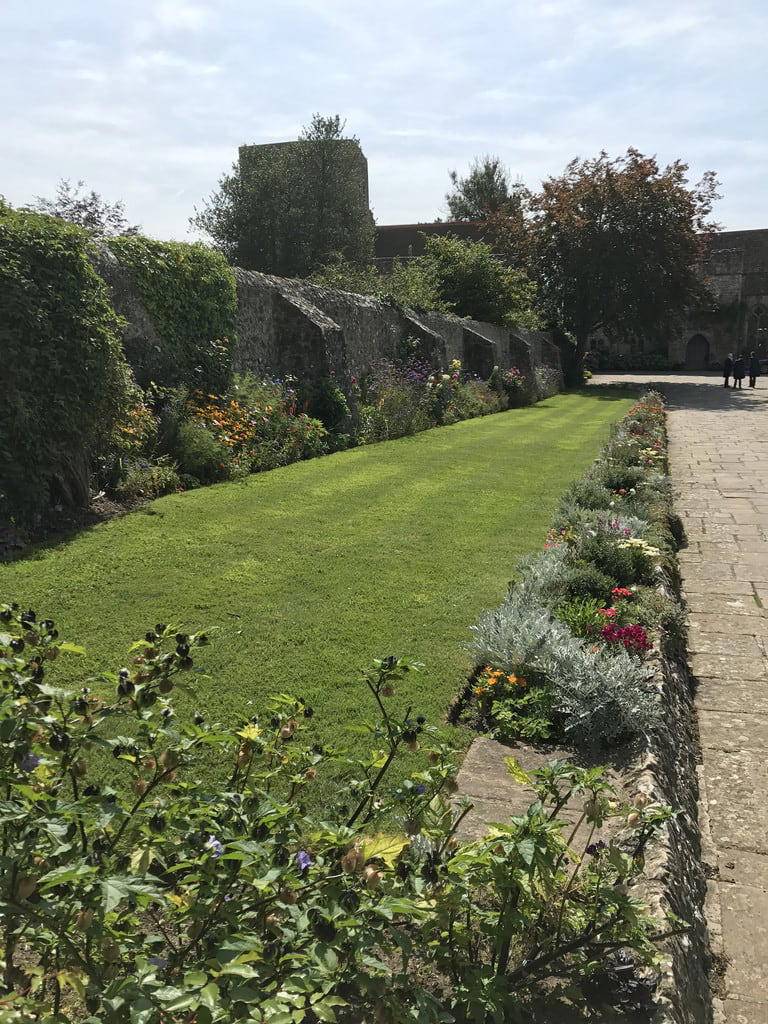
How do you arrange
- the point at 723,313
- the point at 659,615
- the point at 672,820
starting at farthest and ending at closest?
1. the point at 723,313
2. the point at 659,615
3. the point at 672,820

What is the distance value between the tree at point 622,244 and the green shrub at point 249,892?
28.8 m

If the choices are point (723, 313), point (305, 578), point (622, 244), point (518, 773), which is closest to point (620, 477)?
point (305, 578)

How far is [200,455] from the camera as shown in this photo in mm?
7945

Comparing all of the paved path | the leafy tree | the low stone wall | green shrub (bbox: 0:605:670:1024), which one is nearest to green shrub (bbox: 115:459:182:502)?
the low stone wall

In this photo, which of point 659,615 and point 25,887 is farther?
point 659,615

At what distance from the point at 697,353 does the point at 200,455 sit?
48425mm

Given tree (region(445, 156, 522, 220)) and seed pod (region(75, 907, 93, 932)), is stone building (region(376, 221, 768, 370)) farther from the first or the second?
seed pod (region(75, 907, 93, 932))

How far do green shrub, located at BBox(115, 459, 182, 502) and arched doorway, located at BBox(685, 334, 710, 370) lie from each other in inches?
1880

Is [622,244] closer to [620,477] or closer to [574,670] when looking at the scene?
[620,477]

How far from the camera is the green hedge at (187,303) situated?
28.0 feet

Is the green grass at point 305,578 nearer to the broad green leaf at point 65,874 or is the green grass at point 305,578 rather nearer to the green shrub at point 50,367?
the green shrub at point 50,367

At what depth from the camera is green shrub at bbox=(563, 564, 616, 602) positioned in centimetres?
459

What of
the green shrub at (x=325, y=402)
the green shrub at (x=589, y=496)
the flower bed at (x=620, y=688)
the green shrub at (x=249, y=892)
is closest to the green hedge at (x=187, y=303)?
the green shrub at (x=325, y=402)

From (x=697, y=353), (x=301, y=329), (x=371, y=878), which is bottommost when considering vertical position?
(x=371, y=878)
